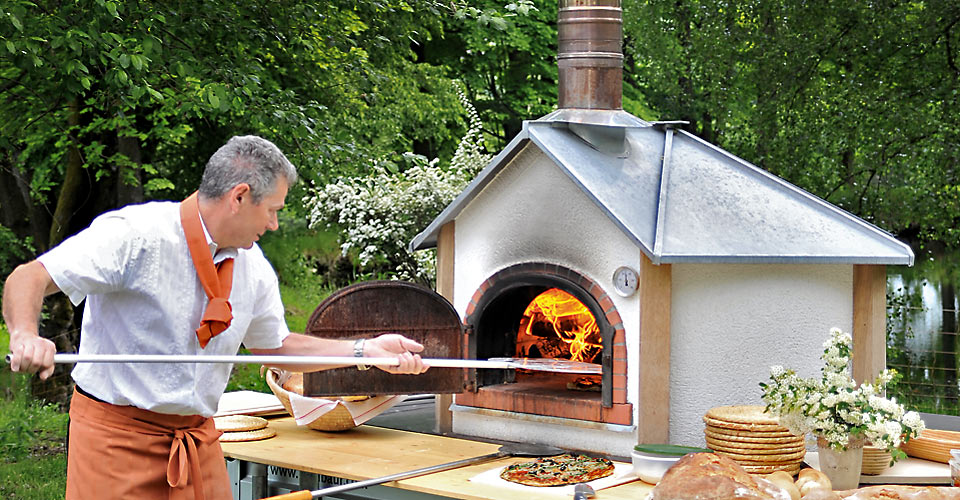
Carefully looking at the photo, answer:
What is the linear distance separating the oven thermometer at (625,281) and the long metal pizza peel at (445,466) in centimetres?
81

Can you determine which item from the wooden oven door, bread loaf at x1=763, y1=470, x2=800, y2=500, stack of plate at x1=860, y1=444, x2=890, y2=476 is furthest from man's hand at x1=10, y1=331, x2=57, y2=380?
stack of plate at x1=860, y1=444, x2=890, y2=476

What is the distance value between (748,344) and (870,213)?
649cm

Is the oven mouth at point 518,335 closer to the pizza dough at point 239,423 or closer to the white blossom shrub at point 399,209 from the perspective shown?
the pizza dough at point 239,423

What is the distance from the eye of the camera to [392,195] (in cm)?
1013

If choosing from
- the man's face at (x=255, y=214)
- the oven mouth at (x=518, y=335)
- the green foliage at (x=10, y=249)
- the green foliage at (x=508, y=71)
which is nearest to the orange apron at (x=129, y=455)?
the man's face at (x=255, y=214)

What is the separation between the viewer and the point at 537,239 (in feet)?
17.6

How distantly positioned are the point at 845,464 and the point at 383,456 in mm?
2028

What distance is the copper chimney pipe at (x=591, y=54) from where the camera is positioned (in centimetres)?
568

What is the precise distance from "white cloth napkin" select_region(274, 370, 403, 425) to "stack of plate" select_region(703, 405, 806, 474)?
65.9 inches

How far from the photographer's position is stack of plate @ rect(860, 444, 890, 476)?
15.6 feet

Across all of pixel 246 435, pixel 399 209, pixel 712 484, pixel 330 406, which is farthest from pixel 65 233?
pixel 712 484

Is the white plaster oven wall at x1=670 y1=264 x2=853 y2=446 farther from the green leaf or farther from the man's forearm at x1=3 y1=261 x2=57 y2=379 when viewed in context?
the green leaf

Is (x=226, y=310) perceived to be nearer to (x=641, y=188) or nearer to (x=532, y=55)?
(x=641, y=188)

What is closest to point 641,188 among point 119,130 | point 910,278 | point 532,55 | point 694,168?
point 694,168
